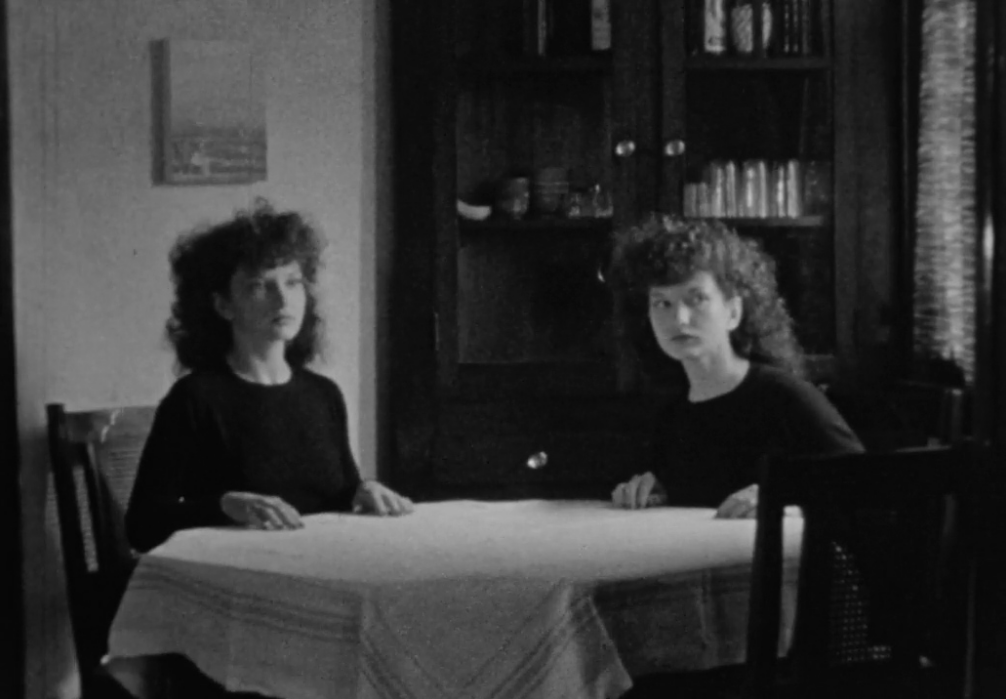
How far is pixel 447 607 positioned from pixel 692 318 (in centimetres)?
103

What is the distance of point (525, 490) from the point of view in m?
3.97

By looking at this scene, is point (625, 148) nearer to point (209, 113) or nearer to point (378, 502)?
point (209, 113)

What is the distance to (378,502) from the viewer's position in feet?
9.28

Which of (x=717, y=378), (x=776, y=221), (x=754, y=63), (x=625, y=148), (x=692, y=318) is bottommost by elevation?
(x=717, y=378)

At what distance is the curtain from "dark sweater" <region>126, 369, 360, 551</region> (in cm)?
158

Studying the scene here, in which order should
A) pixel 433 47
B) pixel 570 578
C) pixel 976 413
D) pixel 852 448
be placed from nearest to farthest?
pixel 570 578
pixel 976 413
pixel 852 448
pixel 433 47

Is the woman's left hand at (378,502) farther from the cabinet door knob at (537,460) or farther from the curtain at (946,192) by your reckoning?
the curtain at (946,192)

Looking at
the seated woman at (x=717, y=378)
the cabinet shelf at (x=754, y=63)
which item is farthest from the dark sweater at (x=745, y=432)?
the cabinet shelf at (x=754, y=63)

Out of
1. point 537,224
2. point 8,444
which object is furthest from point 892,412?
point 8,444

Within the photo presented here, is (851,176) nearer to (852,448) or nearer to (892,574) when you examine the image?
(852,448)

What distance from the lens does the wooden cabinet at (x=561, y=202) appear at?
3961 millimetres

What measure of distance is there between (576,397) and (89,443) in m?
1.44

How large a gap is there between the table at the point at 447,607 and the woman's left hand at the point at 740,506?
0.03m

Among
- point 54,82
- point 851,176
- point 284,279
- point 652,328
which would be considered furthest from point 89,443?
point 851,176
